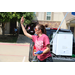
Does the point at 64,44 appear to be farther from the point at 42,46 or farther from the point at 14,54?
the point at 14,54

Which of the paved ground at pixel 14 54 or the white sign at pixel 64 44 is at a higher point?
the white sign at pixel 64 44

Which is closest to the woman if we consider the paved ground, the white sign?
the white sign

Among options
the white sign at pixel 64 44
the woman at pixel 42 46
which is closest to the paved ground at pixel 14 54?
the white sign at pixel 64 44

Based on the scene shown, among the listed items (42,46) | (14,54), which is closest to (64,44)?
(42,46)

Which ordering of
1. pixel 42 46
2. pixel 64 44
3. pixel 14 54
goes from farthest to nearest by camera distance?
pixel 14 54, pixel 64 44, pixel 42 46

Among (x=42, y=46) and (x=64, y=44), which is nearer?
(x=42, y=46)

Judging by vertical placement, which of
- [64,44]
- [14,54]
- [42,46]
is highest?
[42,46]

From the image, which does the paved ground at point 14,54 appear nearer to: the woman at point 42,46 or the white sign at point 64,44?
the white sign at point 64,44

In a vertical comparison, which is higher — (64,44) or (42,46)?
(42,46)
